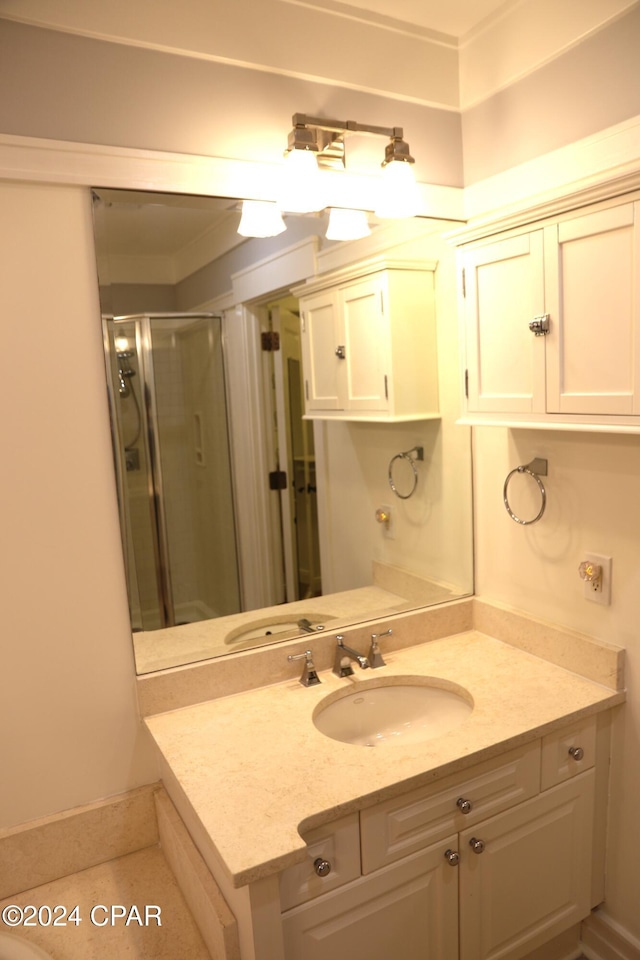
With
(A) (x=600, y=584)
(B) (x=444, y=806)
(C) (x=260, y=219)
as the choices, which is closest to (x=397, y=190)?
(C) (x=260, y=219)

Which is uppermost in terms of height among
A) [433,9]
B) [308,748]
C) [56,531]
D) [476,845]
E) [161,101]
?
[433,9]

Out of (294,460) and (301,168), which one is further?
(294,460)

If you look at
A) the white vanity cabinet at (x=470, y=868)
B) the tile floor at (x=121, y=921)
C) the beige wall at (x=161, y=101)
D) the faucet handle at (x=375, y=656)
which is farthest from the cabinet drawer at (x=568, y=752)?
the beige wall at (x=161, y=101)

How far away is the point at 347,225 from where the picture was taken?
1773mm

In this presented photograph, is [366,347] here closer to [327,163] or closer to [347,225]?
[347,225]

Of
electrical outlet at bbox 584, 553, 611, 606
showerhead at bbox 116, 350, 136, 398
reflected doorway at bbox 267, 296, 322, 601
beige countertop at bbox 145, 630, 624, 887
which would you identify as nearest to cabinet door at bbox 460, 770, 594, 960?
beige countertop at bbox 145, 630, 624, 887

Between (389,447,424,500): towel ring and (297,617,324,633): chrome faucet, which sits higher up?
(389,447,424,500): towel ring

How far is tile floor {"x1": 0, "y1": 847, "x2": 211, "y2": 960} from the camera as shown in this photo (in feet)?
4.42

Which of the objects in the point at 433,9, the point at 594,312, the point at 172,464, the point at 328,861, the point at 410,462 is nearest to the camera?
the point at 328,861

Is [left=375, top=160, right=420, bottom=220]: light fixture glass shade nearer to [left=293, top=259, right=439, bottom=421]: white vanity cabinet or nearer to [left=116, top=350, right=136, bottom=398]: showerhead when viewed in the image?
[left=293, top=259, right=439, bottom=421]: white vanity cabinet

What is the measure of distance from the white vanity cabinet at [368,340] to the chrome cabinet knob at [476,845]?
1.05 meters

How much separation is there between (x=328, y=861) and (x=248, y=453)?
0.93 m

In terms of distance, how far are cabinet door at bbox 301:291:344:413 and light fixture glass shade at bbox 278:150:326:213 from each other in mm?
250

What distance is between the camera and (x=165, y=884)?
151cm
